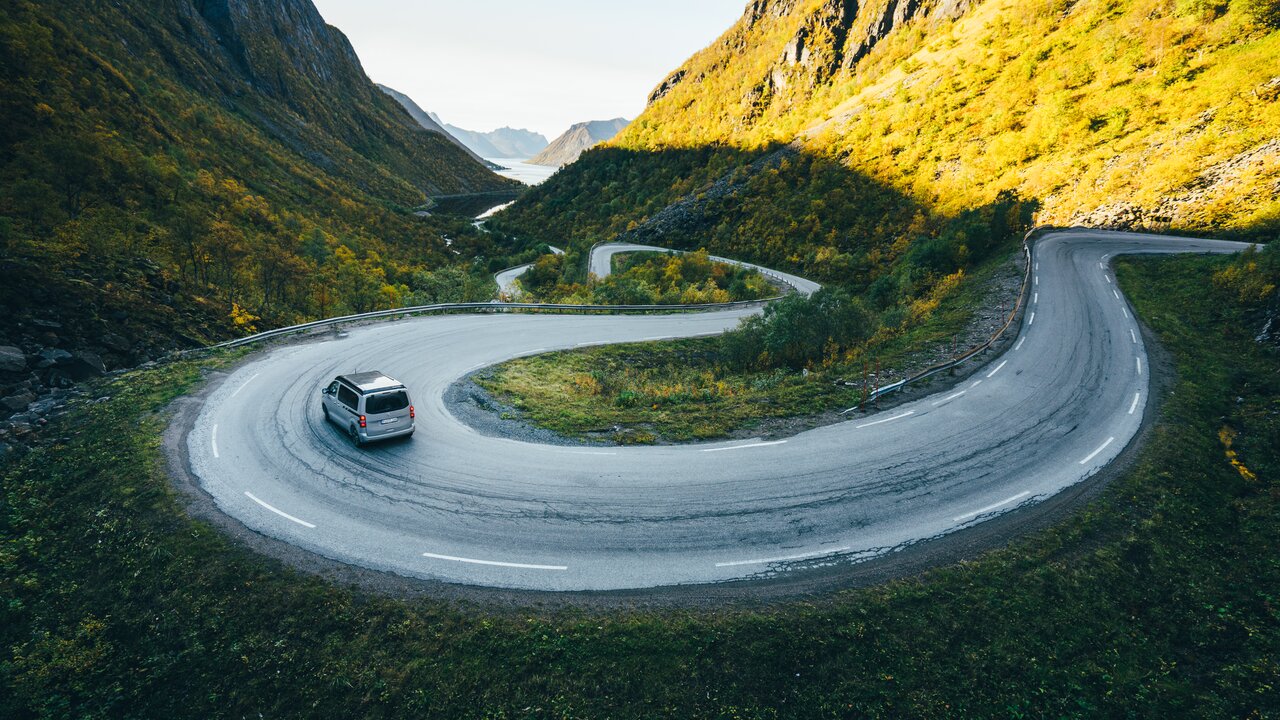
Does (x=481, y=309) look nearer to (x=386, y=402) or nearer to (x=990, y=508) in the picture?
(x=386, y=402)

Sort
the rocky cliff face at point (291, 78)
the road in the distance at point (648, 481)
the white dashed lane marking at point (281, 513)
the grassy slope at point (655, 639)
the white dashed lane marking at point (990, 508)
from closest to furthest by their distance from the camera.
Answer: the grassy slope at point (655, 639)
the road in the distance at point (648, 481)
the white dashed lane marking at point (281, 513)
the white dashed lane marking at point (990, 508)
the rocky cliff face at point (291, 78)

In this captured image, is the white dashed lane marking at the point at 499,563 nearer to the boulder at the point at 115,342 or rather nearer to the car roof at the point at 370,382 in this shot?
the car roof at the point at 370,382

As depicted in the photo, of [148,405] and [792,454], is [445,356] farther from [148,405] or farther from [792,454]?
[792,454]

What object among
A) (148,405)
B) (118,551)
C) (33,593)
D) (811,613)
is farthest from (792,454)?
(148,405)

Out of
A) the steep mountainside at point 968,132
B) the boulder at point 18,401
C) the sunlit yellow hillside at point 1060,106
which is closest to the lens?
the boulder at point 18,401

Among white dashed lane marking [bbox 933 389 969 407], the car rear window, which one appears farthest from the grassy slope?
white dashed lane marking [bbox 933 389 969 407]

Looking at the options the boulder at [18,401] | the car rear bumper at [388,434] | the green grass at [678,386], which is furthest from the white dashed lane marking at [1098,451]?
the boulder at [18,401]

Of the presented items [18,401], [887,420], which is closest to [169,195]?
[18,401]
